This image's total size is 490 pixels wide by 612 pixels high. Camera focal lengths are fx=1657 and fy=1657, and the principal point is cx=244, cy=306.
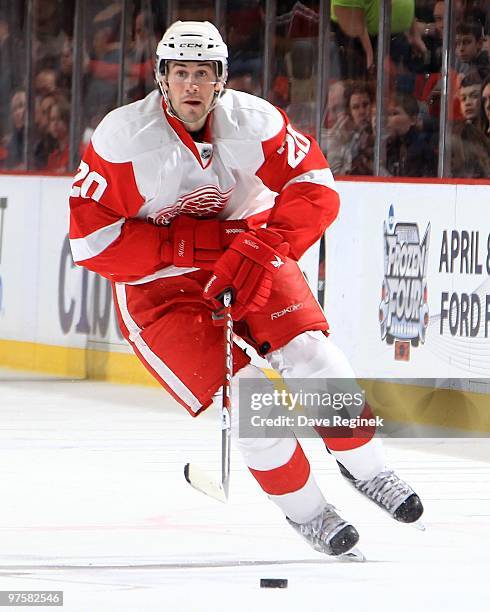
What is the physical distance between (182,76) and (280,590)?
4.34ft

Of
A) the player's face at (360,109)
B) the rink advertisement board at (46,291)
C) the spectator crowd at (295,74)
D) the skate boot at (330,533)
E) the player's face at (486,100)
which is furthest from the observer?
the rink advertisement board at (46,291)

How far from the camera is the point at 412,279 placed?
23.7ft

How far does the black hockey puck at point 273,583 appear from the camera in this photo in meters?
3.95

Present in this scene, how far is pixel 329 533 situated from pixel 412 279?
324 centimetres

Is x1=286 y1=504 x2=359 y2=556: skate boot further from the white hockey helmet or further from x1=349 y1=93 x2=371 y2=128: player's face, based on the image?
x1=349 y1=93 x2=371 y2=128: player's face

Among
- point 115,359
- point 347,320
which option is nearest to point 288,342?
point 347,320

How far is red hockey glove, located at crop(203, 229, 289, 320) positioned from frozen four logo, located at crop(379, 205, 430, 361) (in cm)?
305

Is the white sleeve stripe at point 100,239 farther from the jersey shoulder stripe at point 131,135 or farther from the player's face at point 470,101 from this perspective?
the player's face at point 470,101

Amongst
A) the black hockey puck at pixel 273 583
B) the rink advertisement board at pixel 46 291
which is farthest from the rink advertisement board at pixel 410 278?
the black hockey puck at pixel 273 583

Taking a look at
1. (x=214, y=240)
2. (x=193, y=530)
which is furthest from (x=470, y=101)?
(x=214, y=240)

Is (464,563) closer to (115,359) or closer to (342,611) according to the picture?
(342,611)

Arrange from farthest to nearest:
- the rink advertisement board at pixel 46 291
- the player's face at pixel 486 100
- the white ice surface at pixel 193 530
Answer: the rink advertisement board at pixel 46 291, the player's face at pixel 486 100, the white ice surface at pixel 193 530

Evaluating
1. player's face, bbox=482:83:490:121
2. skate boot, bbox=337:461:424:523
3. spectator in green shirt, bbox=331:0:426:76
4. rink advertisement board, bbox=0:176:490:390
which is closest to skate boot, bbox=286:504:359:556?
skate boot, bbox=337:461:424:523

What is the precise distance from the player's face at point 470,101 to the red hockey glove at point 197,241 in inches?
122
